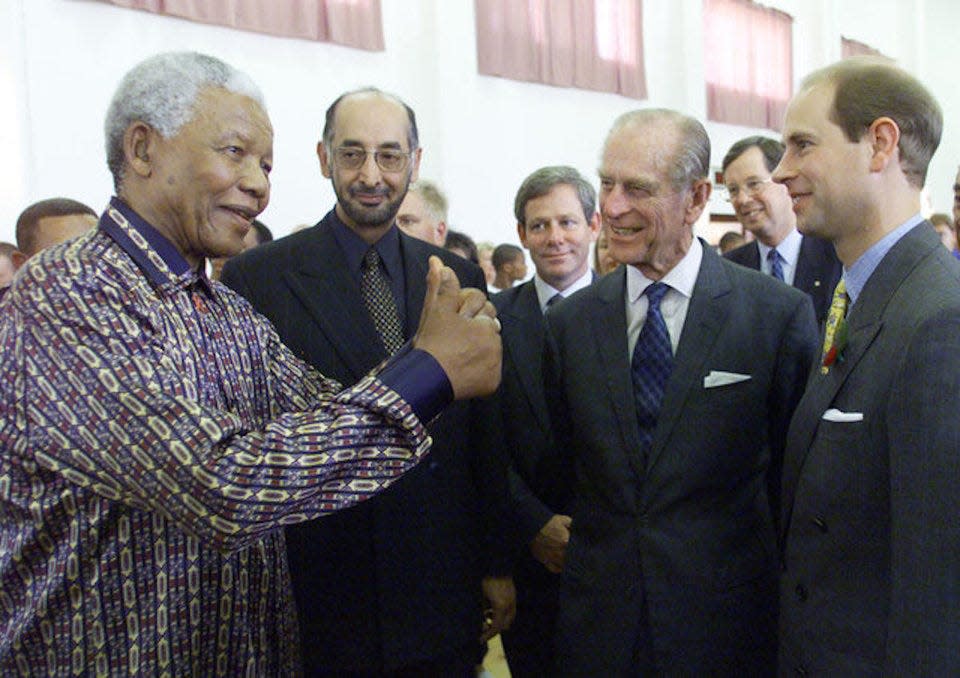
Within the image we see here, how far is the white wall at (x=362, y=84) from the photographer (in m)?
5.22

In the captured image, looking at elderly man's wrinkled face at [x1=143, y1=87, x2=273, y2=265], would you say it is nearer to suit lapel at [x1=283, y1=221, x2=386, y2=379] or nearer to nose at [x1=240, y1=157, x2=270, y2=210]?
nose at [x1=240, y1=157, x2=270, y2=210]

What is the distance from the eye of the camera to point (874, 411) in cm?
137

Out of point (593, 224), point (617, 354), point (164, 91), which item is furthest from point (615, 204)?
point (593, 224)

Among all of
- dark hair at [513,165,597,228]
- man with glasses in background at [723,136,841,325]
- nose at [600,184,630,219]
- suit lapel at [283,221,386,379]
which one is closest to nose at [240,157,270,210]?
suit lapel at [283,221,386,379]

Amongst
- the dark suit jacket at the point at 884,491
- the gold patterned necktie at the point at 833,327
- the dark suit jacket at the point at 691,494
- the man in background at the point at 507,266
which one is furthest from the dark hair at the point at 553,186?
the man in background at the point at 507,266

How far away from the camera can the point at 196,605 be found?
1.32 meters

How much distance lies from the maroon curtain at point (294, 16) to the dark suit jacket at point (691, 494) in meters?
4.93

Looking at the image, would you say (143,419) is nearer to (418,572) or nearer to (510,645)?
(418,572)

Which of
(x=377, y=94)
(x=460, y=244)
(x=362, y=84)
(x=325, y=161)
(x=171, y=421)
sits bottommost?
(x=171, y=421)

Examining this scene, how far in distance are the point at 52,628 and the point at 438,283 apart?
737mm

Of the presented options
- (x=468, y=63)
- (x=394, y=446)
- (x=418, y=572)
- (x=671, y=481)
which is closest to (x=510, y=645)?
(x=418, y=572)

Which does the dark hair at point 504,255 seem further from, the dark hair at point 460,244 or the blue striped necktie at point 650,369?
the blue striped necktie at point 650,369

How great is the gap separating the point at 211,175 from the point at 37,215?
2080 mm

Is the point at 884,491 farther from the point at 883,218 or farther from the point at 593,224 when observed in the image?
the point at 593,224
